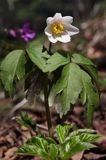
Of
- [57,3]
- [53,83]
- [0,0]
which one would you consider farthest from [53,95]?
[0,0]

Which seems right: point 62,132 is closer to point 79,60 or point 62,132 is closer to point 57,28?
point 79,60

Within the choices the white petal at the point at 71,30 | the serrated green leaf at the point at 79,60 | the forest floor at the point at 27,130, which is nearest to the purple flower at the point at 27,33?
the forest floor at the point at 27,130

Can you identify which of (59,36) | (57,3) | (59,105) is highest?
(57,3)

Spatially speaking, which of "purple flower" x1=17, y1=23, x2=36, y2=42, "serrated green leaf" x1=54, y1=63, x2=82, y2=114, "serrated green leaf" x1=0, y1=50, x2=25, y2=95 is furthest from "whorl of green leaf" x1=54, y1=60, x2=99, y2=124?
"purple flower" x1=17, y1=23, x2=36, y2=42

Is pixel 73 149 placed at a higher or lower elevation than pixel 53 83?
lower

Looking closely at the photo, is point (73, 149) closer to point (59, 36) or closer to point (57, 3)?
point (59, 36)

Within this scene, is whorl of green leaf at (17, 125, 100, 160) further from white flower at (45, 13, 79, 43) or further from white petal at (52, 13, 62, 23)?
white petal at (52, 13, 62, 23)

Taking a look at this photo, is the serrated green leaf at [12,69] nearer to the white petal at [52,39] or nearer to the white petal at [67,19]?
the white petal at [52,39]
